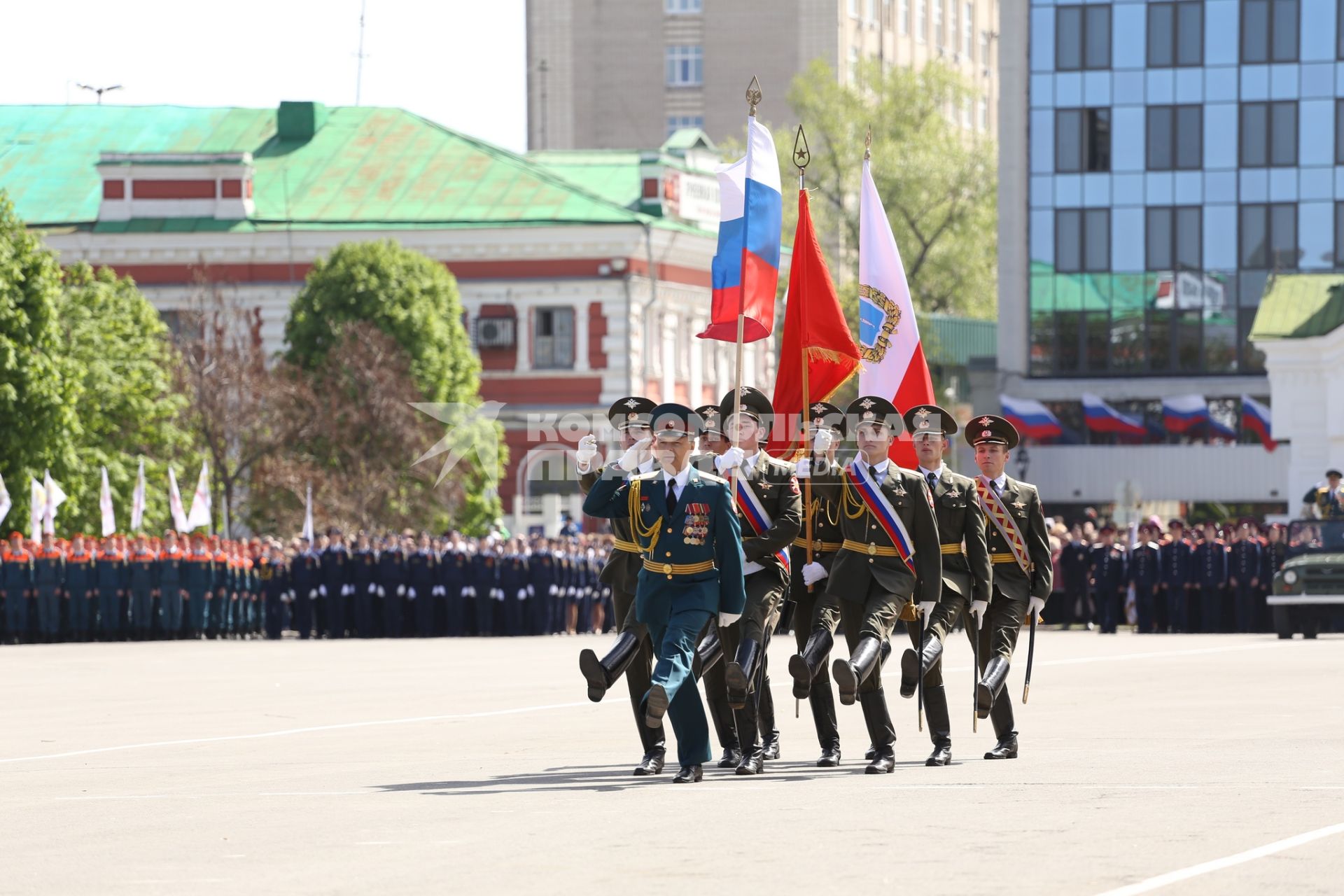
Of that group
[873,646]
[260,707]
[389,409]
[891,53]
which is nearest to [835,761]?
[873,646]

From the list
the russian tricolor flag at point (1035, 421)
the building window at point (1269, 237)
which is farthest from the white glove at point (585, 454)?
the building window at point (1269, 237)

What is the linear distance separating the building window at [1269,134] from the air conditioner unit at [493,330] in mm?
18009

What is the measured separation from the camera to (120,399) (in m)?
51.0

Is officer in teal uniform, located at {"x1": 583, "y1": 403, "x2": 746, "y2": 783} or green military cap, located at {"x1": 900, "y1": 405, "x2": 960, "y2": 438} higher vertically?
green military cap, located at {"x1": 900, "y1": 405, "x2": 960, "y2": 438}

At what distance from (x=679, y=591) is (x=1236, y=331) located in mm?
52520

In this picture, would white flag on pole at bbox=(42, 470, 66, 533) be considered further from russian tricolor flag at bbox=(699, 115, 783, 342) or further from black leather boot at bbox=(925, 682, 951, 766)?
black leather boot at bbox=(925, 682, 951, 766)

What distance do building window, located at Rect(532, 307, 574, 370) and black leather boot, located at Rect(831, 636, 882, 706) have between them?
4774 centimetres

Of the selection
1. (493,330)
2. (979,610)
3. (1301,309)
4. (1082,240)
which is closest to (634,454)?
(979,610)

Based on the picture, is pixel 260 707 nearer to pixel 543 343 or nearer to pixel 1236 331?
pixel 543 343

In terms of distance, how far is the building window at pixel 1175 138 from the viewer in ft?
206

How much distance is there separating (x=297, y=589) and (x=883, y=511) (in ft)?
76.7

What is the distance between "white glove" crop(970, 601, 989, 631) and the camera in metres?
14.1

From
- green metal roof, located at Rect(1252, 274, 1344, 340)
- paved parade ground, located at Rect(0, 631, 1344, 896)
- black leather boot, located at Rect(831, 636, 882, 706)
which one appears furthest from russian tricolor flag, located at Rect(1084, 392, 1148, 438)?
black leather boot, located at Rect(831, 636, 882, 706)

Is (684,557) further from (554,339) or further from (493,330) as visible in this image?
(554,339)
